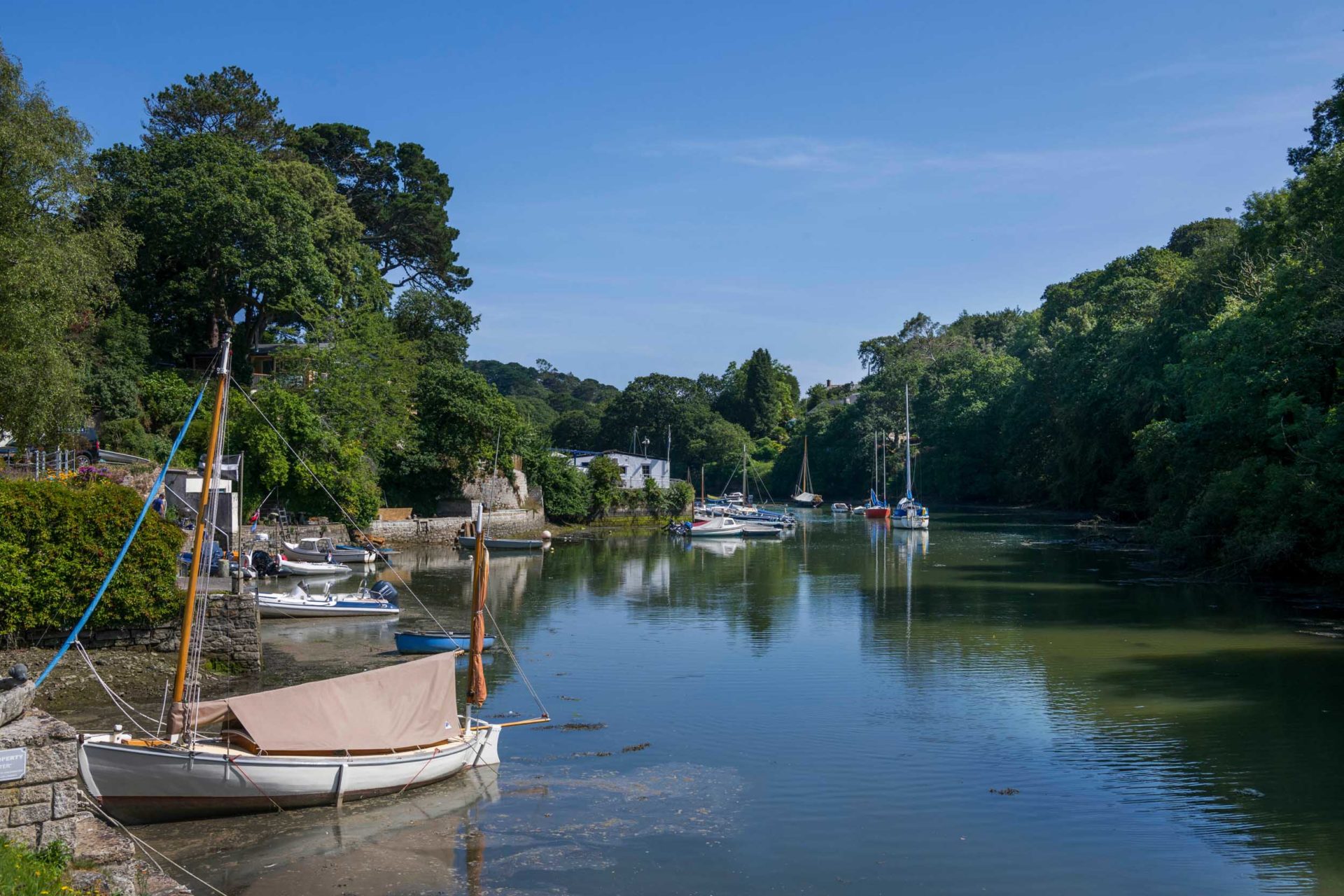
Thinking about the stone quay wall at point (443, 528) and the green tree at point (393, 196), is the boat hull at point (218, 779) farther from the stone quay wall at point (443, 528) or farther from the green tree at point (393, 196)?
the green tree at point (393, 196)

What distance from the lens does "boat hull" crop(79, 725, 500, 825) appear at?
13148 mm

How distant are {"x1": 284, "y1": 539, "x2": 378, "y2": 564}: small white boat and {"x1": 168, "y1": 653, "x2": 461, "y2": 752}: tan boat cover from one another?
94.7 feet

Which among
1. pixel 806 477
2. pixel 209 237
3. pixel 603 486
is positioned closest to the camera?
pixel 209 237

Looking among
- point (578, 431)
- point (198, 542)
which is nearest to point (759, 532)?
point (198, 542)

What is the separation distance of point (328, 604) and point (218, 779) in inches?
674

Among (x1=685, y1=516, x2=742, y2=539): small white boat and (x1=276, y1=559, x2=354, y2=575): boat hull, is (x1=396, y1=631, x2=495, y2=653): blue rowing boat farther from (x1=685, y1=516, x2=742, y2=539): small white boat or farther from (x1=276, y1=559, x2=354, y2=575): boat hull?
(x1=685, y1=516, x2=742, y2=539): small white boat

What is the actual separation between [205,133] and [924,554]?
4546 cm

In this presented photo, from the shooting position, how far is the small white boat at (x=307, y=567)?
3969 cm

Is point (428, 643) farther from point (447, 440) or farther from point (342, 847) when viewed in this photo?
point (447, 440)

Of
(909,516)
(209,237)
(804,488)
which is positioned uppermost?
(209,237)

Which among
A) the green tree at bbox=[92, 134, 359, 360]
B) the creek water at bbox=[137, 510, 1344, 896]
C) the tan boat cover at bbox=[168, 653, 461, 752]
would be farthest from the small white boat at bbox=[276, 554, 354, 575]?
the tan boat cover at bbox=[168, 653, 461, 752]

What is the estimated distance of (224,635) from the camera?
69.6 feet

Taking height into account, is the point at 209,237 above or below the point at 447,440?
above

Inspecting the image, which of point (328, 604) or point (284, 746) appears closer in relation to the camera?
point (284, 746)
